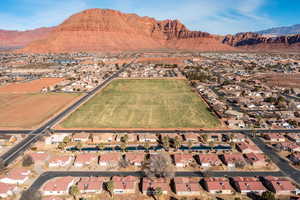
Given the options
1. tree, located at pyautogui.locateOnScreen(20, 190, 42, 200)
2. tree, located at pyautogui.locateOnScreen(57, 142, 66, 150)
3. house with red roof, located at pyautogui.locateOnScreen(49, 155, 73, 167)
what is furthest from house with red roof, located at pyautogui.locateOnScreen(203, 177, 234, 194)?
tree, located at pyautogui.locateOnScreen(57, 142, 66, 150)

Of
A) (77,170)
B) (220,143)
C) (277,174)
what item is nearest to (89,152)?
(77,170)

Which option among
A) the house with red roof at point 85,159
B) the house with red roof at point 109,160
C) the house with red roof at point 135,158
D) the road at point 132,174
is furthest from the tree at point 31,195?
the house with red roof at point 135,158

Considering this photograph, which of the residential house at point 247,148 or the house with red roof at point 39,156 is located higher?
the residential house at point 247,148

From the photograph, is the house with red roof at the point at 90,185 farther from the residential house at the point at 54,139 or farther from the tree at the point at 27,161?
the residential house at the point at 54,139

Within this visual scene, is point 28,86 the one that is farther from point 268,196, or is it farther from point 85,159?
point 268,196

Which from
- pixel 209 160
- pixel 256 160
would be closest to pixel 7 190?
pixel 209 160
